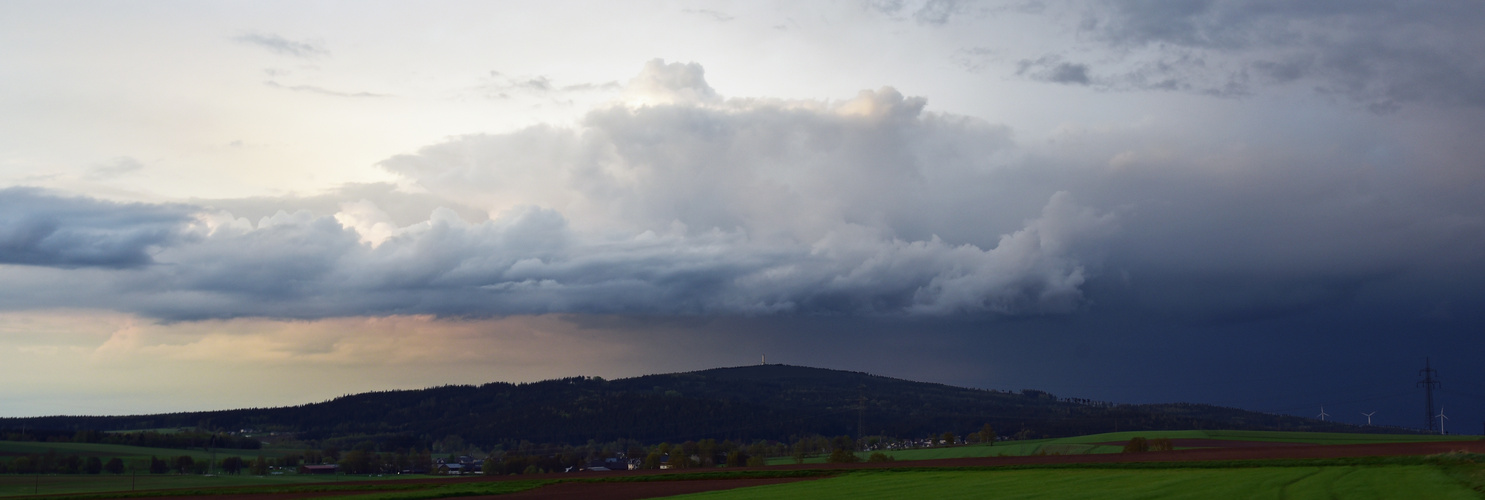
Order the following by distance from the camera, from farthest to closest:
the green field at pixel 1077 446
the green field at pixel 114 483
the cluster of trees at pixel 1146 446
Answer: the green field at pixel 1077 446 → the cluster of trees at pixel 1146 446 → the green field at pixel 114 483

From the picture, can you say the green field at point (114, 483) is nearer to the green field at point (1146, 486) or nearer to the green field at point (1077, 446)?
the green field at point (1077, 446)

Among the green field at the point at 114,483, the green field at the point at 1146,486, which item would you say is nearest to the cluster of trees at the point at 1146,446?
the green field at the point at 1146,486

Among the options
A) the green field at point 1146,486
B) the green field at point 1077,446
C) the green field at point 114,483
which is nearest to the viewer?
the green field at point 1146,486

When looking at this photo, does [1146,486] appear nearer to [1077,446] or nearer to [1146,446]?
[1146,446]

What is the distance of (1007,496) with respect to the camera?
59.5m

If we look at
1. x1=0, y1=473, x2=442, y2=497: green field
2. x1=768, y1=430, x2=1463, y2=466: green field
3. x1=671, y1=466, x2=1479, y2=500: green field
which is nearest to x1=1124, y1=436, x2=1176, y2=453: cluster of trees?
x1=768, y1=430, x2=1463, y2=466: green field

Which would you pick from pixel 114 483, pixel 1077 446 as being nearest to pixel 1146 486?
pixel 1077 446

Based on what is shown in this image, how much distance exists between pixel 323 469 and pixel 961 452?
119 meters

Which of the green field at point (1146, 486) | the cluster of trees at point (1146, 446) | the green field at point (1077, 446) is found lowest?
the green field at point (1077, 446)

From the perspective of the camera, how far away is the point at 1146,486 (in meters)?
59.9

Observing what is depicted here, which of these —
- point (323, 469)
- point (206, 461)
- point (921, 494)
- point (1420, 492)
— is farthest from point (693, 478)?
point (206, 461)

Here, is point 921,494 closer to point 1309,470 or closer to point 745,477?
point 1309,470

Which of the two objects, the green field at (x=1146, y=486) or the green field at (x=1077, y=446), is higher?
the green field at (x=1146, y=486)

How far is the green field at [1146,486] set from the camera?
51.2 metres
